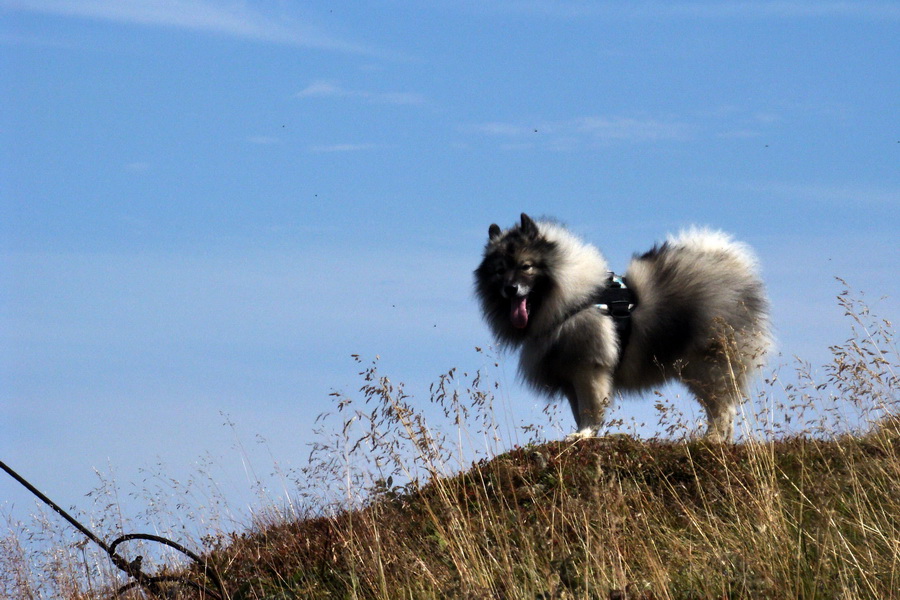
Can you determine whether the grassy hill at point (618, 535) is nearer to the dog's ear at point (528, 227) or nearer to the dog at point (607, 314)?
the dog at point (607, 314)

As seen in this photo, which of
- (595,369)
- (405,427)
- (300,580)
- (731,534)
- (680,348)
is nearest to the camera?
(731,534)

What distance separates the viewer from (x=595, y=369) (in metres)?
8.72

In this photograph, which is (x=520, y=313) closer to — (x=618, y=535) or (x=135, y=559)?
(x=618, y=535)

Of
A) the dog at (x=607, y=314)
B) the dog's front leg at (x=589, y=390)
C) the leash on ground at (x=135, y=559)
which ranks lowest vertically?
the leash on ground at (x=135, y=559)

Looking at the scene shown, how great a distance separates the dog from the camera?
8852 mm

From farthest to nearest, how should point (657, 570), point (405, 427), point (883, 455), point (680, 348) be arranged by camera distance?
point (680, 348) < point (883, 455) < point (405, 427) < point (657, 570)

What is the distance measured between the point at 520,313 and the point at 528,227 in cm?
89

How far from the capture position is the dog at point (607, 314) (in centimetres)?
885

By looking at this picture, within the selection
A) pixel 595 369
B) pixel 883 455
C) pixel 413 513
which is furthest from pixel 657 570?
pixel 595 369

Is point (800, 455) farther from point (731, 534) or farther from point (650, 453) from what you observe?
point (731, 534)

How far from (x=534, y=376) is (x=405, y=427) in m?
4.33

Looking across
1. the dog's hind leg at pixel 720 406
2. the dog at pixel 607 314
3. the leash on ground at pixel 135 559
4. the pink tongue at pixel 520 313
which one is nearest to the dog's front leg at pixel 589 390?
the dog at pixel 607 314

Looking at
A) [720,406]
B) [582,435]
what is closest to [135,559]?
[582,435]

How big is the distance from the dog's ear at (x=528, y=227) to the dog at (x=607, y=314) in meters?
0.01
